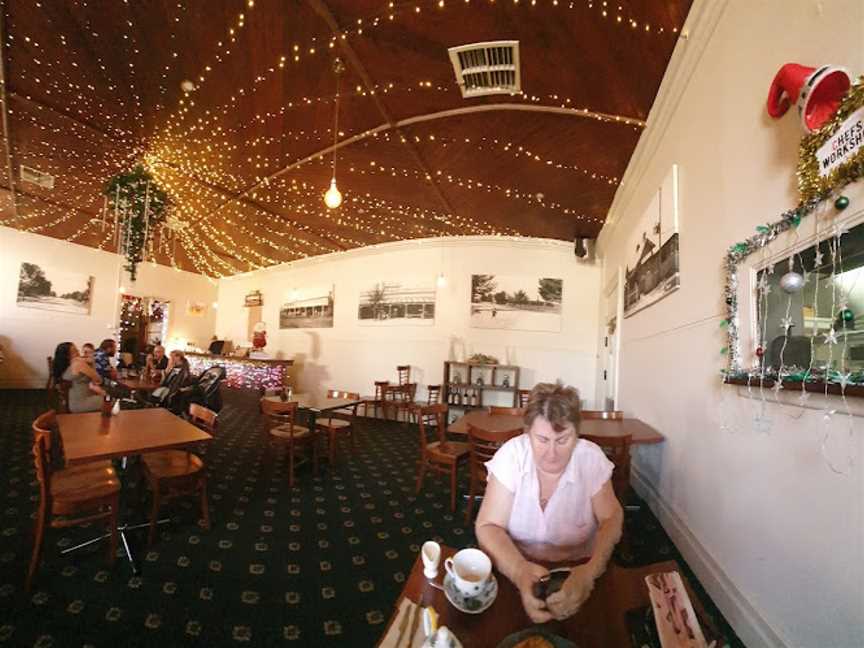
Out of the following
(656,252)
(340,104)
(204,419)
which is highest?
(340,104)

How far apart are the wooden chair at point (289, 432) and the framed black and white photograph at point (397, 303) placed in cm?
386

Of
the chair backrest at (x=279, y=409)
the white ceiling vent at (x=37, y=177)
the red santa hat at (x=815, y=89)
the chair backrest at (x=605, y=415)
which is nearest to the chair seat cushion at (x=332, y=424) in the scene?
the chair backrest at (x=279, y=409)

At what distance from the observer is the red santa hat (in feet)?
4.45

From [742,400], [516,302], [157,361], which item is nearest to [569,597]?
[742,400]

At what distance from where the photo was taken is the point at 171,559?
2.50 m

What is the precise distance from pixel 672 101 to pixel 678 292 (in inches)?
61.6

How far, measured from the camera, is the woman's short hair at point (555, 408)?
142cm

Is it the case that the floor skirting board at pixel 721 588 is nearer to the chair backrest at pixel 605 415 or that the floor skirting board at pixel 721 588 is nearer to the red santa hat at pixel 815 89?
the chair backrest at pixel 605 415

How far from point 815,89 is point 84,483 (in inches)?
173

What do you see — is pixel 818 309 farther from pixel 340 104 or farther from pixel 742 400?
pixel 340 104

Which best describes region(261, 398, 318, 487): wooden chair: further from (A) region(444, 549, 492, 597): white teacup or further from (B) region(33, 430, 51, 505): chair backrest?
(A) region(444, 549, 492, 597): white teacup

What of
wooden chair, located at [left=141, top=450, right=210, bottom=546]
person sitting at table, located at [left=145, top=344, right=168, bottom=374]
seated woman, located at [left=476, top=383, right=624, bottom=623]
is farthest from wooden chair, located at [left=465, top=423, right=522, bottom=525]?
person sitting at table, located at [left=145, top=344, right=168, bottom=374]

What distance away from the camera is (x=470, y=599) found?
3.11ft

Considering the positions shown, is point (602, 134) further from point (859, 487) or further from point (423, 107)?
point (859, 487)
